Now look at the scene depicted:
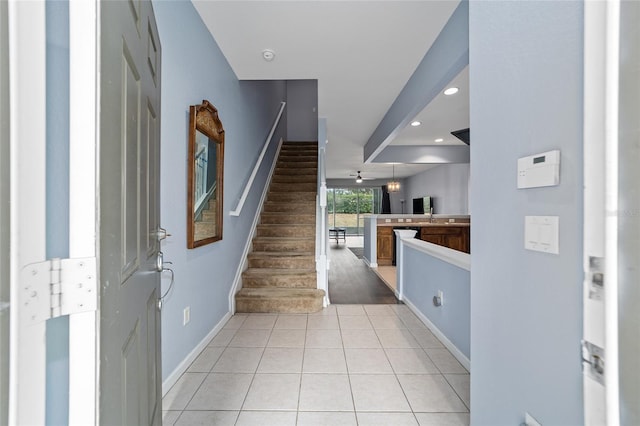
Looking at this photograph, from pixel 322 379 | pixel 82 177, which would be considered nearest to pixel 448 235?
pixel 322 379

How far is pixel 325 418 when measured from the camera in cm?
154

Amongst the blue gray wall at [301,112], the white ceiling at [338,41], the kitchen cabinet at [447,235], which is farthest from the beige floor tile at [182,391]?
the blue gray wall at [301,112]

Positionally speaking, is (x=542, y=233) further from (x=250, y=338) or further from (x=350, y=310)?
(x=350, y=310)

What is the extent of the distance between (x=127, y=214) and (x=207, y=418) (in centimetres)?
139

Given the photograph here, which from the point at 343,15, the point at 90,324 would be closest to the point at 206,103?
the point at 343,15

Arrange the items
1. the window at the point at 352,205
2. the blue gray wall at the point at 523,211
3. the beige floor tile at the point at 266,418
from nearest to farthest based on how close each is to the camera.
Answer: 1. the blue gray wall at the point at 523,211
2. the beige floor tile at the point at 266,418
3. the window at the point at 352,205

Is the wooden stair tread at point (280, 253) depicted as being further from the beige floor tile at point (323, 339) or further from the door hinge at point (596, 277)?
the door hinge at point (596, 277)

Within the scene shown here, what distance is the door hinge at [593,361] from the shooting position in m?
0.67

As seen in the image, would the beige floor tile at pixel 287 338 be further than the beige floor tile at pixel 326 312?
No

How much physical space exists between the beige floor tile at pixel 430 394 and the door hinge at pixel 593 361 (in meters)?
1.16

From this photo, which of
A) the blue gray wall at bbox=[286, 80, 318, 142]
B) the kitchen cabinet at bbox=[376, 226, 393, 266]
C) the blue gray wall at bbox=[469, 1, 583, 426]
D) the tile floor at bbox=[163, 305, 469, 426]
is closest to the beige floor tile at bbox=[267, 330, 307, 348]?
the tile floor at bbox=[163, 305, 469, 426]

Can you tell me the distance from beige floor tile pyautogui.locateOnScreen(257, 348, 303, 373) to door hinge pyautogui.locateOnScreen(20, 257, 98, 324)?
1.71 m
